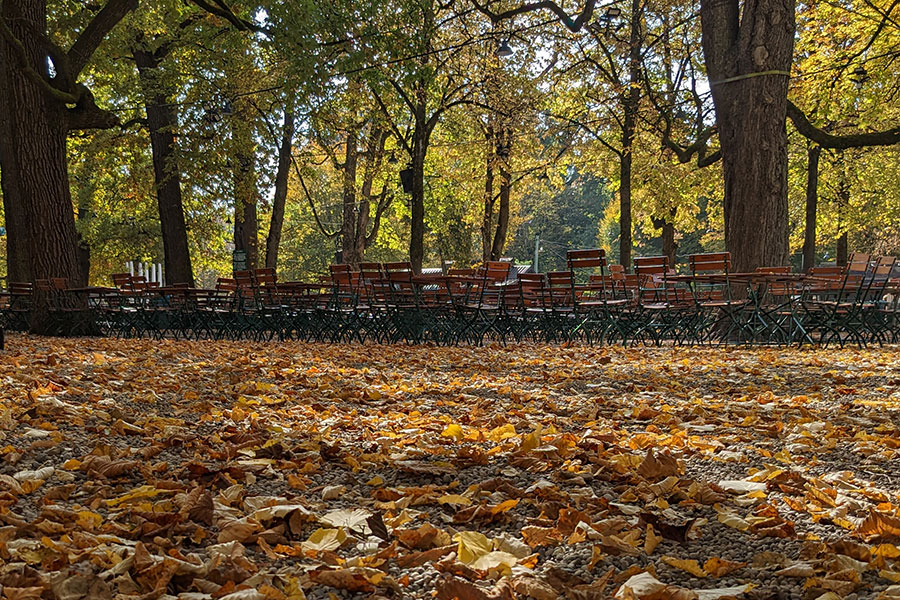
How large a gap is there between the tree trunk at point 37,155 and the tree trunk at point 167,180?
170 inches

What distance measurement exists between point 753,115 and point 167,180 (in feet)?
43.6

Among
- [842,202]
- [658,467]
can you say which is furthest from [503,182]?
[658,467]

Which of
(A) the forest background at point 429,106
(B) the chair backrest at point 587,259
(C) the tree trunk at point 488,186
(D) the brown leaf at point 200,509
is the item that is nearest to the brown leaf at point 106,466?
(D) the brown leaf at point 200,509

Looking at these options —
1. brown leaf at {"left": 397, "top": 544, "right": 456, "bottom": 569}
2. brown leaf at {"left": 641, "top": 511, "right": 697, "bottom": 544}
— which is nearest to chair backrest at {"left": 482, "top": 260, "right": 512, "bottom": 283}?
brown leaf at {"left": 641, "top": 511, "right": 697, "bottom": 544}

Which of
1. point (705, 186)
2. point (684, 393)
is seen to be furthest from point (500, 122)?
point (684, 393)

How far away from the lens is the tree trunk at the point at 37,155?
40.5 feet

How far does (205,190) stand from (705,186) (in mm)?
16120

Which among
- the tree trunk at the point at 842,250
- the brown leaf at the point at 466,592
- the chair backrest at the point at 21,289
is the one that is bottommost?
the brown leaf at the point at 466,592

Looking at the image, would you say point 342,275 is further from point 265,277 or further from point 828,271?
point 828,271

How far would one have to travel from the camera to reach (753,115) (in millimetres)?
10672

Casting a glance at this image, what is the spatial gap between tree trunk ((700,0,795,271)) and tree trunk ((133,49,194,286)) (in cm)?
1249

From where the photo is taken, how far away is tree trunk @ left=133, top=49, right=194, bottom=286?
1737 centimetres

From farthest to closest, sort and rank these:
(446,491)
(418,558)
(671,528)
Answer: (446,491)
(671,528)
(418,558)

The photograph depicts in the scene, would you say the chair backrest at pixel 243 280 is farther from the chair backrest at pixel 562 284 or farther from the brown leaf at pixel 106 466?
the brown leaf at pixel 106 466
